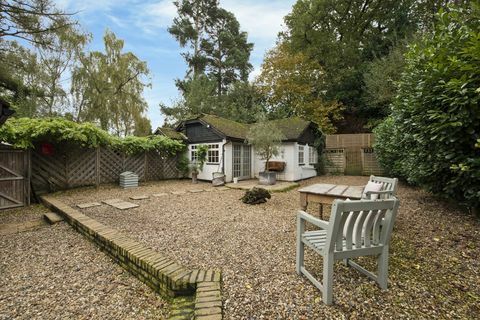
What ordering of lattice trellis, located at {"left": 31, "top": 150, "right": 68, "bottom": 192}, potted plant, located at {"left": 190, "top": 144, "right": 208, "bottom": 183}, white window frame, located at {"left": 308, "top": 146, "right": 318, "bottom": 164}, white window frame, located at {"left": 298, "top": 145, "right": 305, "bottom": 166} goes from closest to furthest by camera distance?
lattice trellis, located at {"left": 31, "top": 150, "right": 68, "bottom": 192} < potted plant, located at {"left": 190, "top": 144, "right": 208, "bottom": 183} < white window frame, located at {"left": 298, "top": 145, "right": 305, "bottom": 166} < white window frame, located at {"left": 308, "top": 146, "right": 318, "bottom": 164}

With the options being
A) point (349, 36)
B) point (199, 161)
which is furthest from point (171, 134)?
point (349, 36)

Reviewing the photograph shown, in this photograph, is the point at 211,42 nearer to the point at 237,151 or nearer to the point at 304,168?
the point at 237,151

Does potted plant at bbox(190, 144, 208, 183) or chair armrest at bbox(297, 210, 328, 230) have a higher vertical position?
potted plant at bbox(190, 144, 208, 183)

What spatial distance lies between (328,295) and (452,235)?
2865 millimetres

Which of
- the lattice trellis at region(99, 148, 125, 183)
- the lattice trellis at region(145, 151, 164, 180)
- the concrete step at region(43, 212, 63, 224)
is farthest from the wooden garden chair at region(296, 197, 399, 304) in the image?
the lattice trellis at region(145, 151, 164, 180)

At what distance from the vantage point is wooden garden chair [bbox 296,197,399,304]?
1946mm

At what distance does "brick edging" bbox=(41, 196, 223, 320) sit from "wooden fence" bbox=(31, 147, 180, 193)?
561 centimetres

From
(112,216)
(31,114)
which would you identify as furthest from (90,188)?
(31,114)

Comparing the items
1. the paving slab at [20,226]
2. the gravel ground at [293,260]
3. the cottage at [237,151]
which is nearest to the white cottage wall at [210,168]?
the cottage at [237,151]

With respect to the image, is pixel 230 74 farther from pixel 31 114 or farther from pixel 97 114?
pixel 31 114

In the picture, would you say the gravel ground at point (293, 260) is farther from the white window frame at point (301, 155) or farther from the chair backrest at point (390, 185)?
the white window frame at point (301, 155)

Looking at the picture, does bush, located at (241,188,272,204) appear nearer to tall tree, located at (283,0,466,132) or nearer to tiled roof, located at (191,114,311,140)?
tiled roof, located at (191,114,311,140)

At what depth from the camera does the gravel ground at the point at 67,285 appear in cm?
220

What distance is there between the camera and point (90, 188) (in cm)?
823
